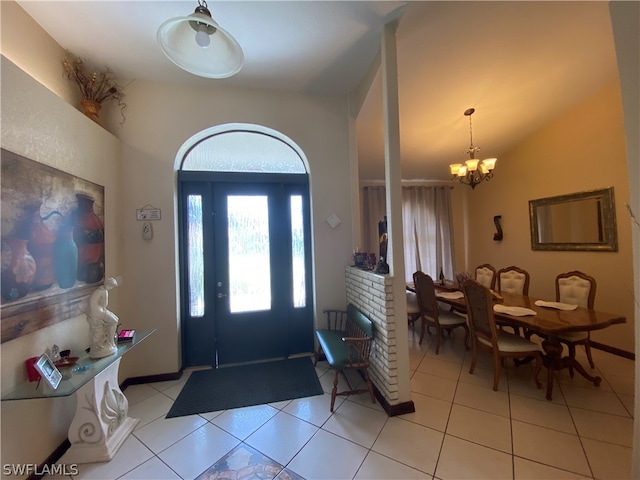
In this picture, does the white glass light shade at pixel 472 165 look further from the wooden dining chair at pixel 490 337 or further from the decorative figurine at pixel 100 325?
the decorative figurine at pixel 100 325

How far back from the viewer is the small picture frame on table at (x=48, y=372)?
51.6 inches

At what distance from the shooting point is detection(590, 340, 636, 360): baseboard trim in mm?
2656

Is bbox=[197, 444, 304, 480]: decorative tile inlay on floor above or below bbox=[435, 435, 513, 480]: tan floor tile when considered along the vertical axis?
above

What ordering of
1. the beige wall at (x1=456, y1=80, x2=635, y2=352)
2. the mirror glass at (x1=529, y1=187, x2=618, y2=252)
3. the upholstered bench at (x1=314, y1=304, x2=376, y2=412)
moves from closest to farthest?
the upholstered bench at (x1=314, y1=304, x2=376, y2=412) → the beige wall at (x1=456, y1=80, x2=635, y2=352) → the mirror glass at (x1=529, y1=187, x2=618, y2=252)

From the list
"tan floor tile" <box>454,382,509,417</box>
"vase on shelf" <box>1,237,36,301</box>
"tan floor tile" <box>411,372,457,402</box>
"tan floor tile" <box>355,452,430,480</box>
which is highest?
"vase on shelf" <box>1,237,36,301</box>

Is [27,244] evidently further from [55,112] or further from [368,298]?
[368,298]

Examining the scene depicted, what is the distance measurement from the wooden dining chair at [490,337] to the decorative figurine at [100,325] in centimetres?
315

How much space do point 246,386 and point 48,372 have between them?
58.2 inches

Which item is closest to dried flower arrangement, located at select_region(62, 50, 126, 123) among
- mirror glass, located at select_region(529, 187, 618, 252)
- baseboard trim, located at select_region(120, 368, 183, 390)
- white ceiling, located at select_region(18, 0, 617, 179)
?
white ceiling, located at select_region(18, 0, 617, 179)

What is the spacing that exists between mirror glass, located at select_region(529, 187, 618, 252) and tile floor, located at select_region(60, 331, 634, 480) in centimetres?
162

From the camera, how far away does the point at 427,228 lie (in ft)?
16.3

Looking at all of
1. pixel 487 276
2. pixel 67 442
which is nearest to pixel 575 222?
pixel 487 276

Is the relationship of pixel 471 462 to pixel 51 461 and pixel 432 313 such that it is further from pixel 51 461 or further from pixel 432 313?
pixel 51 461

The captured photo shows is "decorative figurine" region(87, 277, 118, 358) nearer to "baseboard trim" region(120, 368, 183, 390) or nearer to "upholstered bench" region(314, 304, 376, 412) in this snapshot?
"baseboard trim" region(120, 368, 183, 390)
